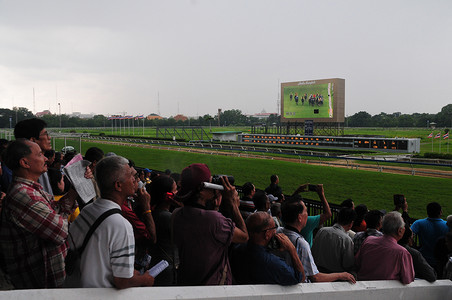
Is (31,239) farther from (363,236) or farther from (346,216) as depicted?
(363,236)

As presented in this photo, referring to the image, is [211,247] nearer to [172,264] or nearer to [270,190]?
[172,264]

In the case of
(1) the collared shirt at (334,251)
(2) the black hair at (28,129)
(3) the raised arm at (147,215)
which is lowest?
(1) the collared shirt at (334,251)

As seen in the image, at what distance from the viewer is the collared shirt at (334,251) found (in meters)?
3.66

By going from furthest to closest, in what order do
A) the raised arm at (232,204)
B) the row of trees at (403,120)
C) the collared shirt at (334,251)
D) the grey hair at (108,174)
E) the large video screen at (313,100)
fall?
the row of trees at (403,120), the large video screen at (313,100), the collared shirt at (334,251), the raised arm at (232,204), the grey hair at (108,174)

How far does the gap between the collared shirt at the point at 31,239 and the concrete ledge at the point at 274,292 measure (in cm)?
21

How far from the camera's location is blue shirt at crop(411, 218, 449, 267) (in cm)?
497

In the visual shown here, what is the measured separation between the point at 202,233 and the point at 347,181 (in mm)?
15977

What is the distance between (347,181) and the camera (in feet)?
57.4

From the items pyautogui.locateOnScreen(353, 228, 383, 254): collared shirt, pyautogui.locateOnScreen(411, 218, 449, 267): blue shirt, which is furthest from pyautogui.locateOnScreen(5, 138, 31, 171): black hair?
pyautogui.locateOnScreen(411, 218, 449, 267): blue shirt

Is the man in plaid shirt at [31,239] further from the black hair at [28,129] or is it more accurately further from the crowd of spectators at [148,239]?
the black hair at [28,129]

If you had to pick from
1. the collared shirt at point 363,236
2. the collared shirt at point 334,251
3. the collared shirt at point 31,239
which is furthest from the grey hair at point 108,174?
the collared shirt at point 363,236

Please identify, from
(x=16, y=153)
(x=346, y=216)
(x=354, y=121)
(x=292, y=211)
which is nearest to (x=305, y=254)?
(x=292, y=211)

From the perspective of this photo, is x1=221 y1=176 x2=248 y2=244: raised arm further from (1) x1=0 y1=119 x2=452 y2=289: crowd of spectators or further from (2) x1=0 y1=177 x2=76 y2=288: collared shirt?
(2) x1=0 y1=177 x2=76 y2=288: collared shirt

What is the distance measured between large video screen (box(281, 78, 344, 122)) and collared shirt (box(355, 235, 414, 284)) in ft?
141
